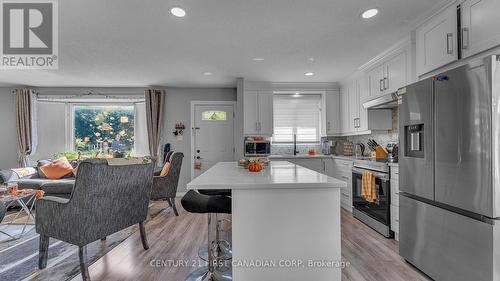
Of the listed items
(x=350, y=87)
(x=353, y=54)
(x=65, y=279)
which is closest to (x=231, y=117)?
(x=350, y=87)

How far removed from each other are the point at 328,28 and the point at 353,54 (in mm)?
952

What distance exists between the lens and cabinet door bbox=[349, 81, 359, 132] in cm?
410

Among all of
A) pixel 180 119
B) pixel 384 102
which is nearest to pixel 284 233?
pixel 384 102

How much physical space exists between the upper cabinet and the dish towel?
111 cm

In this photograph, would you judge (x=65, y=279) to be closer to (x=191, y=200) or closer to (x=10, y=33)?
(x=191, y=200)

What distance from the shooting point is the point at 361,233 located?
300 cm

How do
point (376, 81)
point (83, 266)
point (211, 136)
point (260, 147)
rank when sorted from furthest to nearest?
point (211, 136) < point (260, 147) < point (376, 81) < point (83, 266)

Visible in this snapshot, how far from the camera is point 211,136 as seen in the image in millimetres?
5297

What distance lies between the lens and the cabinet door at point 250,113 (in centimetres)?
462

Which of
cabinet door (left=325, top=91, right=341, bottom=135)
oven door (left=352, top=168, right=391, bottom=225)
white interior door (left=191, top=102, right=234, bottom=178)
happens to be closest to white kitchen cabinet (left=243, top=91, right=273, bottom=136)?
white interior door (left=191, top=102, right=234, bottom=178)

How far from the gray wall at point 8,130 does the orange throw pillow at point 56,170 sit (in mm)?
1510

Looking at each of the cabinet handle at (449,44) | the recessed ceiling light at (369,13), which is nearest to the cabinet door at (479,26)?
the cabinet handle at (449,44)

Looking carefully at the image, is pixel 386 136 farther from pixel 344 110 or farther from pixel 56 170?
pixel 56 170

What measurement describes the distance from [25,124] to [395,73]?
6654 mm
